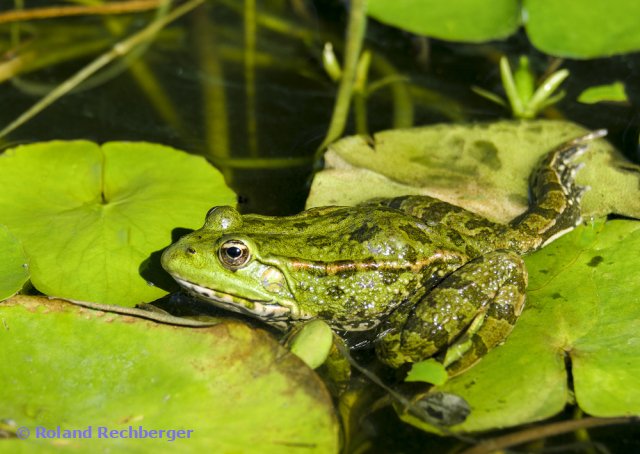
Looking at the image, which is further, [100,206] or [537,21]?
[537,21]

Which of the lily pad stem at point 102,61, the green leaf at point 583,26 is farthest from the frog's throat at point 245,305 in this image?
the green leaf at point 583,26

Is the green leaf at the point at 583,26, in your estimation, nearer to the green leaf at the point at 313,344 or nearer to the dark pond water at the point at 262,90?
the dark pond water at the point at 262,90

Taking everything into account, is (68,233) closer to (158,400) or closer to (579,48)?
(158,400)

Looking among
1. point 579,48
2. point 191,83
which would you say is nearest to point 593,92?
point 579,48

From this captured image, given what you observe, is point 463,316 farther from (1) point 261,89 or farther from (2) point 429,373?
(1) point 261,89

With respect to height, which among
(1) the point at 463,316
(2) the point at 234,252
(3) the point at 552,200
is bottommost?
(1) the point at 463,316

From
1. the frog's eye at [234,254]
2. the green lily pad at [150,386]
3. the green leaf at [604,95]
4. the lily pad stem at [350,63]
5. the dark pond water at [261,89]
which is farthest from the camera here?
the green leaf at [604,95]

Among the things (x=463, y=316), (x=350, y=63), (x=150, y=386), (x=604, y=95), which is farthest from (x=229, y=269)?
(x=604, y=95)
